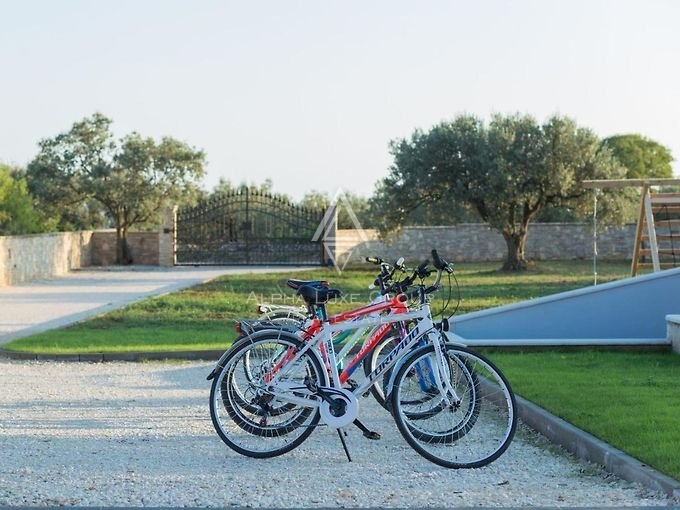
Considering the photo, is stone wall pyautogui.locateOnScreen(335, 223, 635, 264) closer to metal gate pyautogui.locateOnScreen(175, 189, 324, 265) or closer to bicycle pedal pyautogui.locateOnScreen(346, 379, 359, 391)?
metal gate pyautogui.locateOnScreen(175, 189, 324, 265)

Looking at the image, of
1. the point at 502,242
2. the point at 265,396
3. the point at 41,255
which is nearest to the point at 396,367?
the point at 265,396

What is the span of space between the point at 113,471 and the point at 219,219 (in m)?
32.5

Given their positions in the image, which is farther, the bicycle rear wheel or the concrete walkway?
the concrete walkway

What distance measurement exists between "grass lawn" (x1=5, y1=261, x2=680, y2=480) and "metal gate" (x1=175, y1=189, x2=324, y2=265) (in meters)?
7.78

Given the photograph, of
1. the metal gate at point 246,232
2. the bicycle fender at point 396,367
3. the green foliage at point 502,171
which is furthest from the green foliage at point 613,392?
the metal gate at point 246,232

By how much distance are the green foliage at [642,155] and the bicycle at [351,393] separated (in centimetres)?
4925

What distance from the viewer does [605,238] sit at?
4188cm

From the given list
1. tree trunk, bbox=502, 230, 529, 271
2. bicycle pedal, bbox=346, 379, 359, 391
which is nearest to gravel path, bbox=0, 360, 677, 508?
bicycle pedal, bbox=346, 379, 359, 391

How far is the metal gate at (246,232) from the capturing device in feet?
126

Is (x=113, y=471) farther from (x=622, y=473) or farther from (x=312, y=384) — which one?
(x=622, y=473)

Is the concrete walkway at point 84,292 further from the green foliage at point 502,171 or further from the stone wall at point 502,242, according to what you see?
the stone wall at point 502,242

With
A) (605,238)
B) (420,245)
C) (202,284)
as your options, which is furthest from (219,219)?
(605,238)

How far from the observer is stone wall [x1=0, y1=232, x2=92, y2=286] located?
29.0 m

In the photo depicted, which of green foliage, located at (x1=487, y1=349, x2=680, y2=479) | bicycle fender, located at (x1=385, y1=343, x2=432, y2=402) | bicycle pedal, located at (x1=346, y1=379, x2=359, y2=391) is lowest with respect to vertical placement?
green foliage, located at (x1=487, y1=349, x2=680, y2=479)
